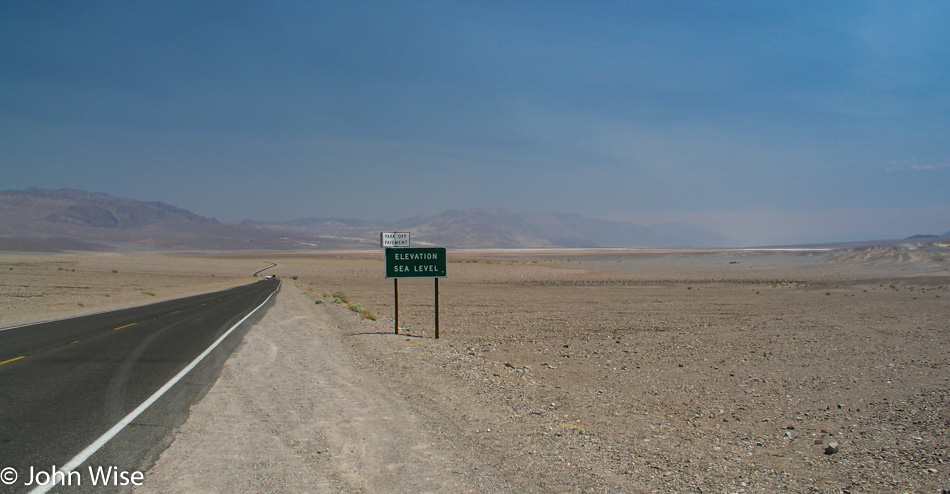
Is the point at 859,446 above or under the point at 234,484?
under

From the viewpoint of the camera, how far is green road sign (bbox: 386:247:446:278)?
16109 millimetres

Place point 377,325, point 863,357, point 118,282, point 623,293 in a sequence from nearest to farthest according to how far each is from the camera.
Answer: point 863,357 < point 377,325 < point 623,293 < point 118,282

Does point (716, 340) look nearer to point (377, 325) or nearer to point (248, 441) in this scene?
point (377, 325)

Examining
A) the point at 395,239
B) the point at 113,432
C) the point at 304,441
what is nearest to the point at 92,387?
the point at 113,432

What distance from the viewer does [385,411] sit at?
7859mm

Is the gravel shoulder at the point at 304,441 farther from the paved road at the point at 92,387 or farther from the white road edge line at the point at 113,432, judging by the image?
the white road edge line at the point at 113,432

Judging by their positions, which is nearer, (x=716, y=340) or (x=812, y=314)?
(x=716, y=340)

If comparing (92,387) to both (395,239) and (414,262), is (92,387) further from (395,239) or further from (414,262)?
(395,239)

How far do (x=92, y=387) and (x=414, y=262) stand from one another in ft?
28.7

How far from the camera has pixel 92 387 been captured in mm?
8617

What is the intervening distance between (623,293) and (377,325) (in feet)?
67.6

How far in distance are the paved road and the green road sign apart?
4.38 m

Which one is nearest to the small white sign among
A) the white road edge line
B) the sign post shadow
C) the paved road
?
the sign post shadow

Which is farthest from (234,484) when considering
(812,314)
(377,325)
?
(812,314)
